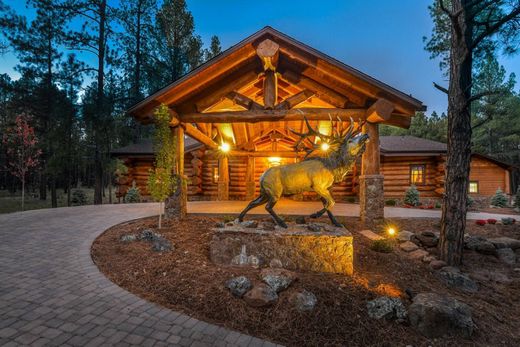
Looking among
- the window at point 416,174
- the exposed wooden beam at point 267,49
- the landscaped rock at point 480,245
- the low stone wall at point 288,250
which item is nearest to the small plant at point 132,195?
the low stone wall at point 288,250

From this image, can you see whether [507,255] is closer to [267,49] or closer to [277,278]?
[277,278]

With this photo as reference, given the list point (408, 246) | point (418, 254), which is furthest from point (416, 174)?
point (418, 254)

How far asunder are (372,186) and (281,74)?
4.70 metres

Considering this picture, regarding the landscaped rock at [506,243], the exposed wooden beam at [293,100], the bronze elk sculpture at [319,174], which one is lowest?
the landscaped rock at [506,243]

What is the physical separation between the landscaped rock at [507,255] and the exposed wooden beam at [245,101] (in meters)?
7.59

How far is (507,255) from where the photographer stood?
18.5 ft

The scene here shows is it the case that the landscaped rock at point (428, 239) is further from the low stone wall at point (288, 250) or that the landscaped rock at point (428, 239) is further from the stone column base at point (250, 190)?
the stone column base at point (250, 190)

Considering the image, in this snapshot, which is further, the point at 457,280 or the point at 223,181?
the point at 223,181

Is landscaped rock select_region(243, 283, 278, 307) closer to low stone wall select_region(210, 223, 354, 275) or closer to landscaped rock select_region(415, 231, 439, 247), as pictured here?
low stone wall select_region(210, 223, 354, 275)

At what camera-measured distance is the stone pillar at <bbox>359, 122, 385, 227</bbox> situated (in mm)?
7109

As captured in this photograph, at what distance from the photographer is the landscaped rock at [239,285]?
3.47m

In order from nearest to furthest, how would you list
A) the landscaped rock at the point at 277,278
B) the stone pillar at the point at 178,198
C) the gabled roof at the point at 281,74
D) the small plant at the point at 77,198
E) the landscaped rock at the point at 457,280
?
1. the landscaped rock at the point at 277,278
2. the landscaped rock at the point at 457,280
3. the gabled roof at the point at 281,74
4. the stone pillar at the point at 178,198
5. the small plant at the point at 77,198

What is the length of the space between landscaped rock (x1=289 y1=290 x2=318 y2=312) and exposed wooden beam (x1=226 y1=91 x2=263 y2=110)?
563cm

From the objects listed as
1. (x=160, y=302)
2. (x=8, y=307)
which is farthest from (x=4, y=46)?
(x=160, y=302)
